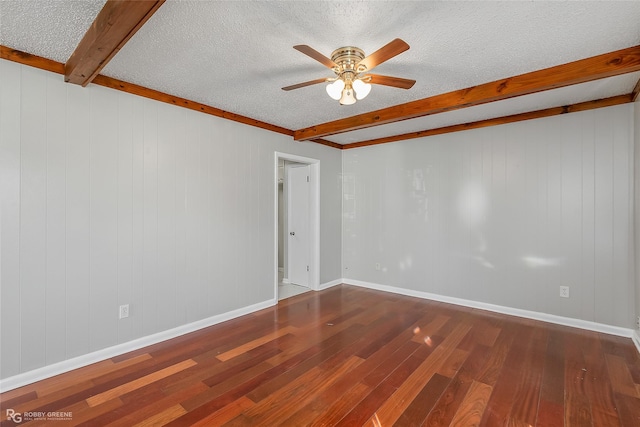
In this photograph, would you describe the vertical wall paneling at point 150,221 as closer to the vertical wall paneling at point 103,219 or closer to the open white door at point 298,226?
the vertical wall paneling at point 103,219

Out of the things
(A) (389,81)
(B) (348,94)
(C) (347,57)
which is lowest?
(B) (348,94)

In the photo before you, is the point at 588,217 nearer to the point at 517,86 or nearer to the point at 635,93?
the point at 635,93

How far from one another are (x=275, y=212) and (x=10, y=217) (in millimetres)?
2606

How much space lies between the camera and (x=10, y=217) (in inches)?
88.4

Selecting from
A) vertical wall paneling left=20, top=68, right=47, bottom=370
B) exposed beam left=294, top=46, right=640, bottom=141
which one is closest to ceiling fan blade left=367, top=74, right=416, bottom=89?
exposed beam left=294, top=46, right=640, bottom=141

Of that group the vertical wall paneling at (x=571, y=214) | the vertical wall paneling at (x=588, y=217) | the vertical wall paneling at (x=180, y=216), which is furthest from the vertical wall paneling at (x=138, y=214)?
the vertical wall paneling at (x=588, y=217)

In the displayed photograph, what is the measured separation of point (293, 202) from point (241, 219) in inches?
63.5

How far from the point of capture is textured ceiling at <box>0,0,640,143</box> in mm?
1771

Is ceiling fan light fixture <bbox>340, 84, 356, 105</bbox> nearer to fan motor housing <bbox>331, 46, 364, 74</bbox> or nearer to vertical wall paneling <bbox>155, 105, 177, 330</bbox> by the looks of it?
fan motor housing <bbox>331, 46, 364, 74</bbox>

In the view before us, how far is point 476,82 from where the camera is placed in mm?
2814

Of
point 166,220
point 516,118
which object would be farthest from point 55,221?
point 516,118

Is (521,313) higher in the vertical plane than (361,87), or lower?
lower

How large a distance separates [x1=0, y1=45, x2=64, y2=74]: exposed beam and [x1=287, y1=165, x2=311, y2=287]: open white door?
3.27 metres

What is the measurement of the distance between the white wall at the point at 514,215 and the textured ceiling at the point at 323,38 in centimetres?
72
